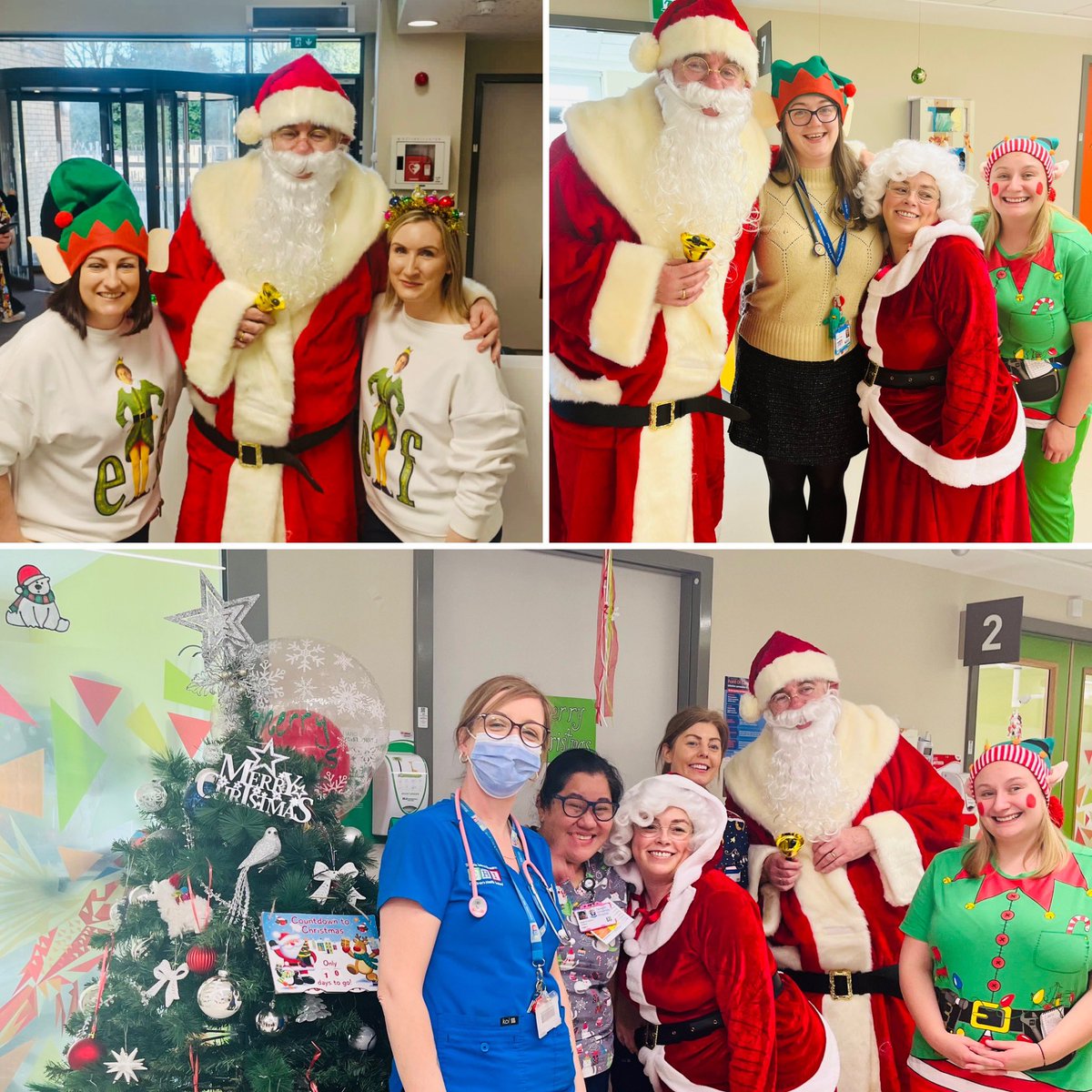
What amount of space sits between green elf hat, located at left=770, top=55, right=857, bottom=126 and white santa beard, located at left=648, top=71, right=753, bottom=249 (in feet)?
0.28

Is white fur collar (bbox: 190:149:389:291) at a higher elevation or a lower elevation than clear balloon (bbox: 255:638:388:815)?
higher

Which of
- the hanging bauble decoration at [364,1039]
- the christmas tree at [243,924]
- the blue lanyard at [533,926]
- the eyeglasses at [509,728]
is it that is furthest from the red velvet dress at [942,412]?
the hanging bauble decoration at [364,1039]

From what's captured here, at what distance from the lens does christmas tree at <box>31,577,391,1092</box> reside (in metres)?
2.63

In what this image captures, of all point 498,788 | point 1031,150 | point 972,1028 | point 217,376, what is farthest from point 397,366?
point 972,1028

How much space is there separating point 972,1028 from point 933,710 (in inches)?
34.8

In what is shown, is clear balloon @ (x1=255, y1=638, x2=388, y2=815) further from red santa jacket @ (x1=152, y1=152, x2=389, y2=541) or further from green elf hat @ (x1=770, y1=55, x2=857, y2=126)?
green elf hat @ (x1=770, y1=55, x2=857, y2=126)

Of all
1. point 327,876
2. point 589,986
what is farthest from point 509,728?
point 589,986

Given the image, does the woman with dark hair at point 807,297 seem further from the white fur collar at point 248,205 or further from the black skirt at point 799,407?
the white fur collar at point 248,205

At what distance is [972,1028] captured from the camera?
297 centimetres

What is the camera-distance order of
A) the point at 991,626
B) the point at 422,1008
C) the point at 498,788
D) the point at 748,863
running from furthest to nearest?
the point at 991,626
the point at 748,863
the point at 498,788
the point at 422,1008

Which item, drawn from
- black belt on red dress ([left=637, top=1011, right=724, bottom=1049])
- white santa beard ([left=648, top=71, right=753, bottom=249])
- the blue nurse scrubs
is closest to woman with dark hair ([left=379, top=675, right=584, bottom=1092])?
the blue nurse scrubs

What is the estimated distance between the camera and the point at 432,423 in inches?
117

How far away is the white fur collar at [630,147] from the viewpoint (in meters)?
2.86

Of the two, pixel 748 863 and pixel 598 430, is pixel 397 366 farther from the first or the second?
pixel 748 863
